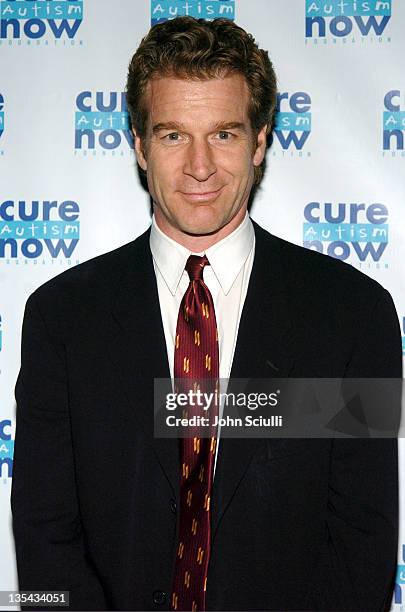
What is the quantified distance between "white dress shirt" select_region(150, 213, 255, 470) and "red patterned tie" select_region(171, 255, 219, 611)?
56 millimetres

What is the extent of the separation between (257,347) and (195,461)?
0.93 feet

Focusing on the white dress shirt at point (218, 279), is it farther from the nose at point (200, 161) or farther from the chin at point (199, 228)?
the nose at point (200, 161)

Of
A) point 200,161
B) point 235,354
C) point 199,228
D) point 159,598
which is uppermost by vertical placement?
point 200,161

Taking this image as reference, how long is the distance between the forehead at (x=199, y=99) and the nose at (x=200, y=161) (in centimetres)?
6

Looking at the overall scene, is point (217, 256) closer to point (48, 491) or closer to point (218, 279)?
point (218, 279)

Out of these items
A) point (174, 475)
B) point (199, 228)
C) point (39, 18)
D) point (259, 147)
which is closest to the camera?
point (174, 475)

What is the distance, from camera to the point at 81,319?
1.83 metres

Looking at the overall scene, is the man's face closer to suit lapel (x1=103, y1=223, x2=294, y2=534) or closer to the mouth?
the mouth

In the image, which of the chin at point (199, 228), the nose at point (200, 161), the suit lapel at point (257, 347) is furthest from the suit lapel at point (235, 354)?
the nose at point (200, 161)

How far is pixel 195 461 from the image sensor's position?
172 cm

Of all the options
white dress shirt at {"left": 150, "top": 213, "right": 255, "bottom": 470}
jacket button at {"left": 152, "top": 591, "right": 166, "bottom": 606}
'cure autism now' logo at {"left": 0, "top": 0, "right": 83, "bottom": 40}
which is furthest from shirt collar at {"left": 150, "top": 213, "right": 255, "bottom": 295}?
'cure autism now' logo at {"left": 0, "top": 0, "right": 83, "bottom": 40}

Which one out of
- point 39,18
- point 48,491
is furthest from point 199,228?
point 39,18

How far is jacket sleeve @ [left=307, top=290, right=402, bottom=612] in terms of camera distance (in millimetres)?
1700

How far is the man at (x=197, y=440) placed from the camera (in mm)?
1707
